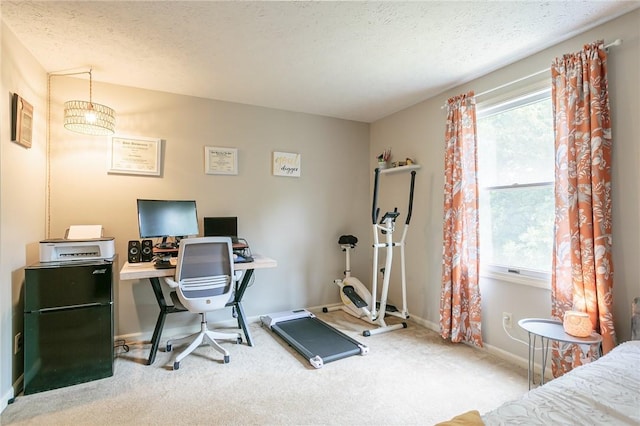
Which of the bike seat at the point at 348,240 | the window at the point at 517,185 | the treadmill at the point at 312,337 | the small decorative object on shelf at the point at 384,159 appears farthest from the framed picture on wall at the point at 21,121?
the window at the point at 517,185

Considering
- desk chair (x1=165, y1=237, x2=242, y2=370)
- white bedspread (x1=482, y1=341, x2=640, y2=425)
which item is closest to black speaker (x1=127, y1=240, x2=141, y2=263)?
desk chair (x1=165, y1=237, x2=242, y2=370)

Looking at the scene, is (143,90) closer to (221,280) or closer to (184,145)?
(184,145)

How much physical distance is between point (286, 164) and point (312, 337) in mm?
2018

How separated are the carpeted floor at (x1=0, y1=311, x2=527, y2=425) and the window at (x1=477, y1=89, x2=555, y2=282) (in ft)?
2.89

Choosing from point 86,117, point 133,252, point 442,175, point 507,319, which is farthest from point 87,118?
point 507,319

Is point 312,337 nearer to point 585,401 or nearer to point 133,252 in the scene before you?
point 133,252

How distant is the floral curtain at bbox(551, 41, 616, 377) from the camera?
1969 mm

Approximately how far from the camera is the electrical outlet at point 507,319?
2595 millimetres

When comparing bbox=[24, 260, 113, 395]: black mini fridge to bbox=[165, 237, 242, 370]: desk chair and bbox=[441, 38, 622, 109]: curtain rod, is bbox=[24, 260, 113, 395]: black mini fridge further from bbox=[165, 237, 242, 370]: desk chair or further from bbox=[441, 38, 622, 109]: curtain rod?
bbox=[441, 38, 622, 109]: curtain rod

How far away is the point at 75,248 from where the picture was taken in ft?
7.80

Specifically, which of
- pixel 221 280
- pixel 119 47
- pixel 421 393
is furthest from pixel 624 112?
pixel 119 47

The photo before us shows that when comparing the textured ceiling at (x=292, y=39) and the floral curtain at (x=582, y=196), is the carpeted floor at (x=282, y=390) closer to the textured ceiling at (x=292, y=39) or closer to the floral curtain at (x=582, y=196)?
the floral curtain at (x=582, y=196)

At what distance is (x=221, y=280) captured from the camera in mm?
2682

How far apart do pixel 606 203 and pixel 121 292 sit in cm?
402
